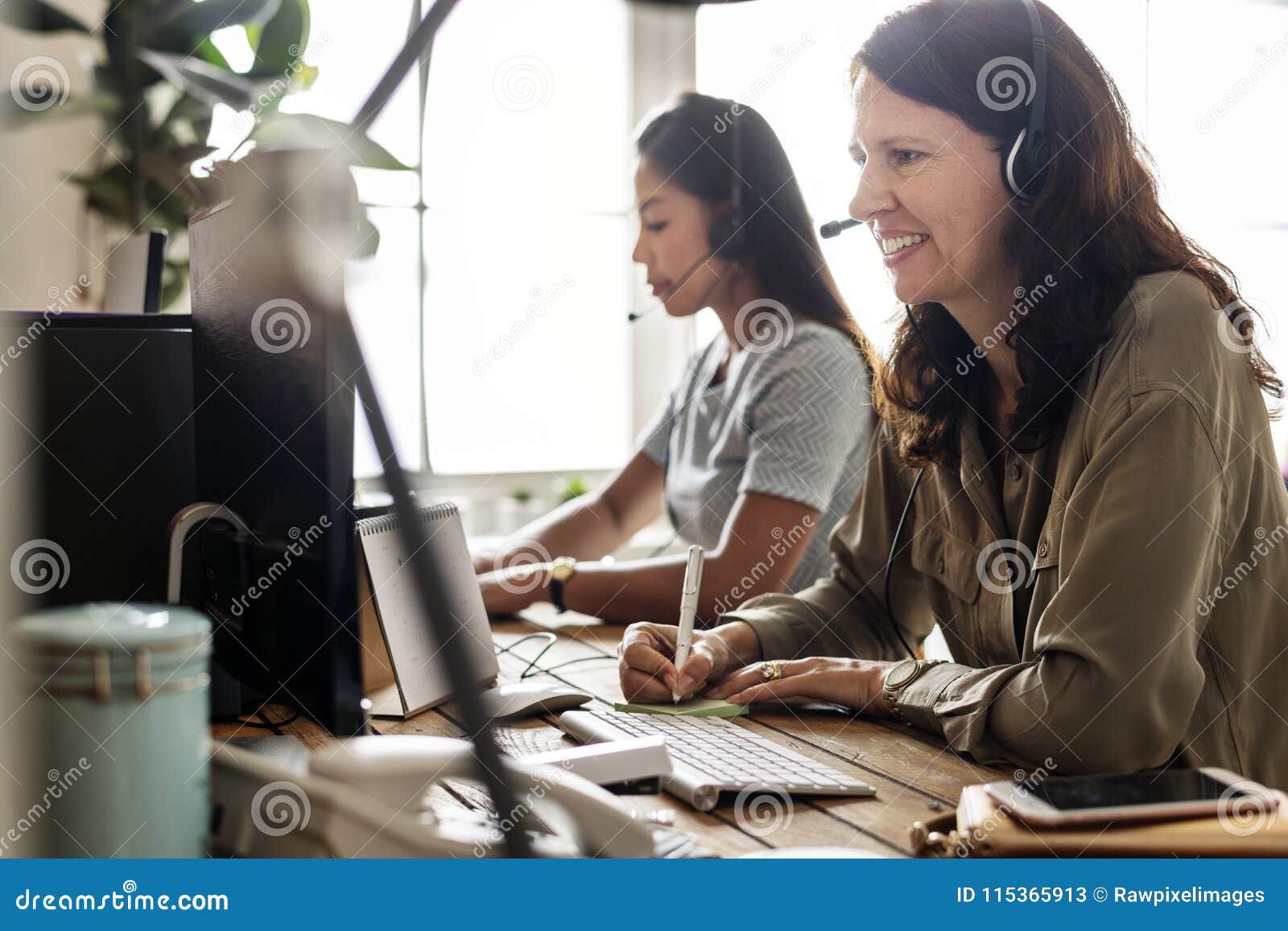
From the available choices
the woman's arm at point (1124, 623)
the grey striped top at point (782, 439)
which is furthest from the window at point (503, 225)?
the woman's arm at point (1124, 623)

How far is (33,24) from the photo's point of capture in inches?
99.5

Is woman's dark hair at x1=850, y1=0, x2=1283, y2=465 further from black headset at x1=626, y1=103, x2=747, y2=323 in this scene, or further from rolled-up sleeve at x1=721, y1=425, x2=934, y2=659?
black headset at x1=626, y1=103, x2=747, y2=323

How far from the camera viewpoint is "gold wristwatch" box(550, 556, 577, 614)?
1.69 meters

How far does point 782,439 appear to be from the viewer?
175 centimetres

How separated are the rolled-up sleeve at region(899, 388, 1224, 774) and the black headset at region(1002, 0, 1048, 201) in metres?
0.27

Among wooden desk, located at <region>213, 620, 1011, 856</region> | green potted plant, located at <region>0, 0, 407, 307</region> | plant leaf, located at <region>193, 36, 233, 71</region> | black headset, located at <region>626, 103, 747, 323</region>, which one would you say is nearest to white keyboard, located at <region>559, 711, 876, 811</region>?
wooden desk, located at <region>213, 620, 1011, 856</region>

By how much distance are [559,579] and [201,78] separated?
1.41 metres

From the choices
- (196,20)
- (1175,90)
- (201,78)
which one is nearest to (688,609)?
(201,78)

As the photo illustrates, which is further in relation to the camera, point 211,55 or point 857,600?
point 211,55

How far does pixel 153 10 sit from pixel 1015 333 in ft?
7.27

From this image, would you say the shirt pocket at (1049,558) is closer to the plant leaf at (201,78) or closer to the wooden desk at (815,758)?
the wooden desk at (815,758)

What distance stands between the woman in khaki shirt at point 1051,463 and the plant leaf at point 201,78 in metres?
1.60

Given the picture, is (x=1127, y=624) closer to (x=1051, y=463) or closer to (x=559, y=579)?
(x=1051, y=463)

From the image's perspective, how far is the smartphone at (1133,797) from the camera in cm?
70
